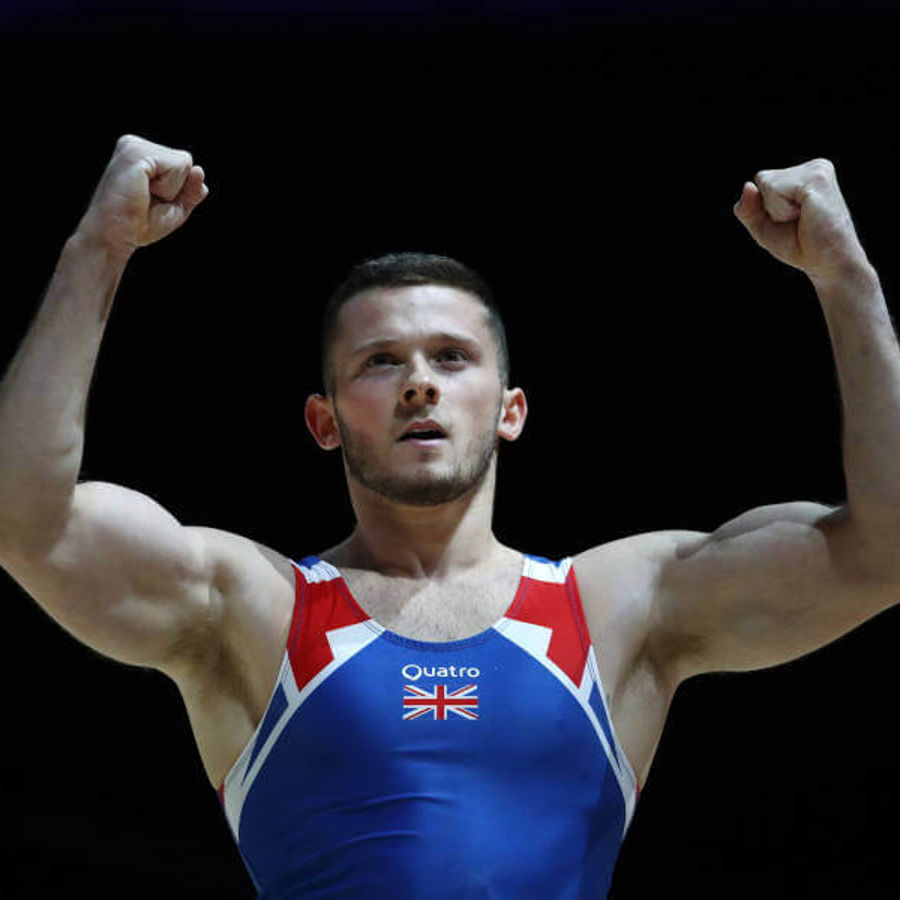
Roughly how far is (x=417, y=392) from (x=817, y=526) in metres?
0.75

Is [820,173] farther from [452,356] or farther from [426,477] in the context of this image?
[426,477]

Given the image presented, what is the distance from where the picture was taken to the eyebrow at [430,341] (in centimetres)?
284

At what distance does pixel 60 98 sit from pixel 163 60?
345 millimetres

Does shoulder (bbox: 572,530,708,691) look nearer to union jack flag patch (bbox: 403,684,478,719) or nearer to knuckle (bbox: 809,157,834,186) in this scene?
union jack flag patch (bbox: 403,684,478,719)

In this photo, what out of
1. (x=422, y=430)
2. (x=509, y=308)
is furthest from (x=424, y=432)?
(x=509, y=308)

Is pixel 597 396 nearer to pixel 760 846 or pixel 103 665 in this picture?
pixel 760 846

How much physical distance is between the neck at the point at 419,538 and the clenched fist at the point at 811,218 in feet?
2.38

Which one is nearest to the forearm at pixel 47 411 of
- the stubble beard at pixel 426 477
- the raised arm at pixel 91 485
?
the raised arm at pixel 91 485

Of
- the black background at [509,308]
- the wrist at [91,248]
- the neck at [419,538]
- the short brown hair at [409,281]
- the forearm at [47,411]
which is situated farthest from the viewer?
the black background at [509,308]

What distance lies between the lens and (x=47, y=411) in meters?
2.37

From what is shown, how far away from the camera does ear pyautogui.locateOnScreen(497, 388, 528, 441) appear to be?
3021 mm

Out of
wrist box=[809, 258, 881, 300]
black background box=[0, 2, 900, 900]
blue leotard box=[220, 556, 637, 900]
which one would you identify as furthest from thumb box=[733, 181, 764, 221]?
black background box=[0, 2, 900, 900]

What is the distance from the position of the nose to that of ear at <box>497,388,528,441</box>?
0.28 metres

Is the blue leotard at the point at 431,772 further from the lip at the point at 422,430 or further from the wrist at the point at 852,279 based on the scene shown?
the wrist at the point at 852,279
